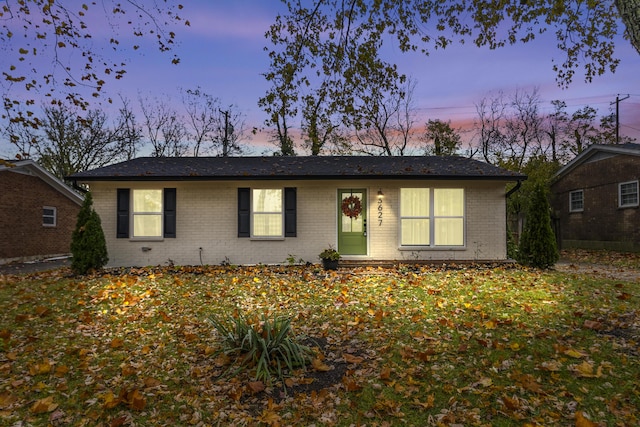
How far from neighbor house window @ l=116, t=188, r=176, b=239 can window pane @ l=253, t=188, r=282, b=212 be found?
8.50 ft

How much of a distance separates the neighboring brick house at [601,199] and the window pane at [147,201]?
17.6 m

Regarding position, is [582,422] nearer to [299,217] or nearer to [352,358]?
[352,358]

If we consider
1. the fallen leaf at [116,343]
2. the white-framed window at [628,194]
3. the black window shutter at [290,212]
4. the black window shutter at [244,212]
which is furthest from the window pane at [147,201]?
the white-framed window at [628,194]

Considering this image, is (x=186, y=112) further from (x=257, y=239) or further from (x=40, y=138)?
(x=257, y=239)

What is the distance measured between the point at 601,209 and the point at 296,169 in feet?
50.3

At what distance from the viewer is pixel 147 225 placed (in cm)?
1191

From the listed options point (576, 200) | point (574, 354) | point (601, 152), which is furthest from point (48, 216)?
point (576, 200)

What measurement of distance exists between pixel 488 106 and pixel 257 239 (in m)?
26.3

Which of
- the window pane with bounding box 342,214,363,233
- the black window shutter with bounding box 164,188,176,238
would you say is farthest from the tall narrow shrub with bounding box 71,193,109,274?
the window pane with bounding box 342,214,363,233

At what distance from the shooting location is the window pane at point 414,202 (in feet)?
39.5

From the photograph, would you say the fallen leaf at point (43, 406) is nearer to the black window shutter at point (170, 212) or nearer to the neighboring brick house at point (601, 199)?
the black window shutter at point (170, 212)

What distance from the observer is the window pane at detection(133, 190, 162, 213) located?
12.0 meters

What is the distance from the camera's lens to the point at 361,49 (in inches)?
285

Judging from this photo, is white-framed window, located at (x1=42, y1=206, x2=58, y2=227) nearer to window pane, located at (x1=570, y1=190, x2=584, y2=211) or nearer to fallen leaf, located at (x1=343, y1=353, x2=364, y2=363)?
fallen leaf, located at (x1=343, y1=353, x2=364, y2=363)
